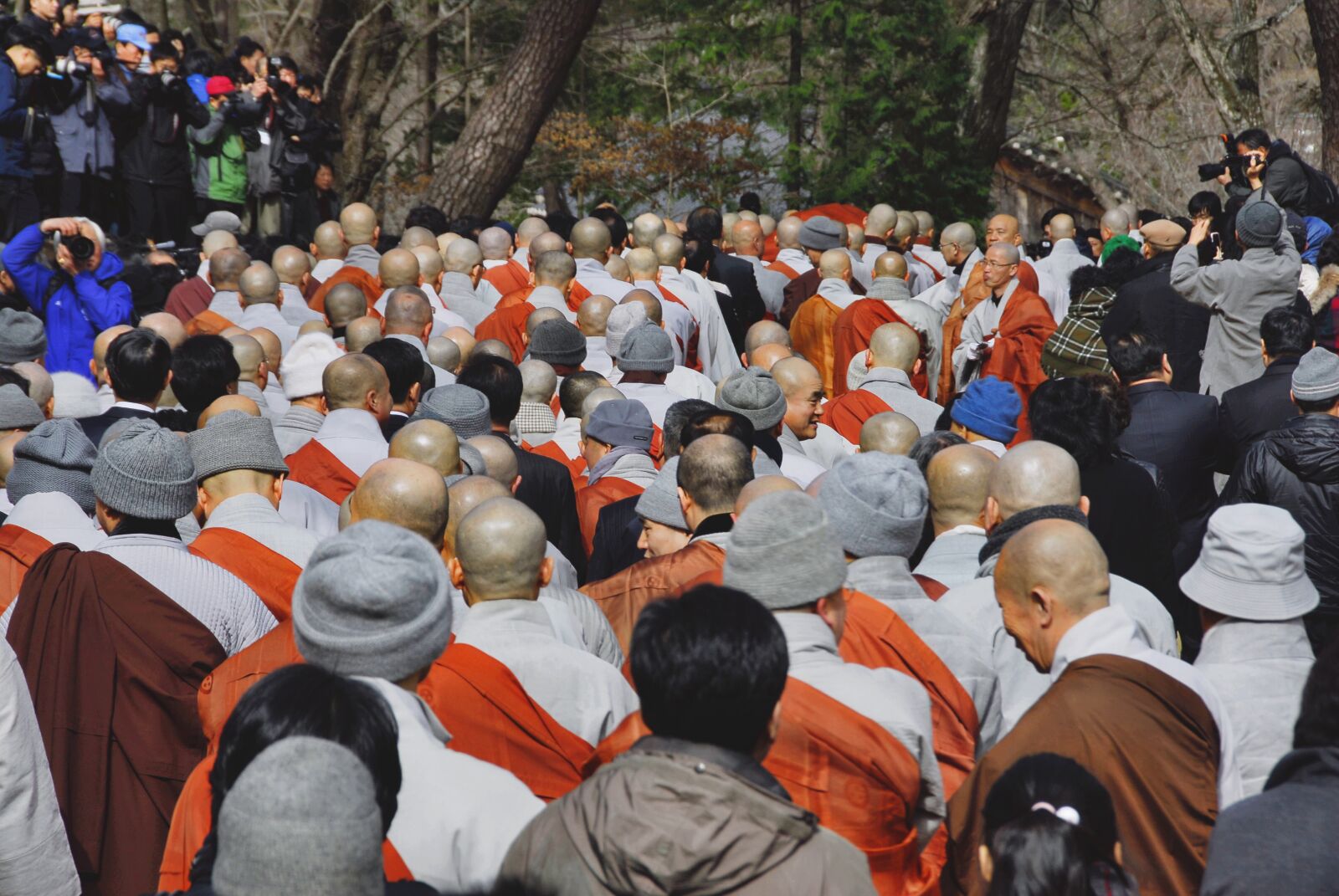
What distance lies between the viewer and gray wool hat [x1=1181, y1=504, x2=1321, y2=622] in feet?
10.8

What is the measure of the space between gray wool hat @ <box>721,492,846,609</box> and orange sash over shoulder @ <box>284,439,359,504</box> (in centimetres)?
261

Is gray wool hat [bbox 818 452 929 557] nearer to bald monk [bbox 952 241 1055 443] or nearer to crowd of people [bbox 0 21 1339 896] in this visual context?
crowd of people [bbox 0 21 1339 896]

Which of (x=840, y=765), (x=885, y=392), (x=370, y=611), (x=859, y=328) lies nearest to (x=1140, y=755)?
(x=840, y=765)

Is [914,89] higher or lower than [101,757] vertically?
higher

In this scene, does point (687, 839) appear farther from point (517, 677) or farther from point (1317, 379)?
point (1317, 379)

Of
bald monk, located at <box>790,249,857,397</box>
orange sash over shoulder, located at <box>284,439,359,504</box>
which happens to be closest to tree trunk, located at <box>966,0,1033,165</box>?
bald monk, located at <box>790,249,857,397</box>

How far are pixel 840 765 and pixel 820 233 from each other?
28.1 feet

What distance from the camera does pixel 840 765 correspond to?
2.79 meters

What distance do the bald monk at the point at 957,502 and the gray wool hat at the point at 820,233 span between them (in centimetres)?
684

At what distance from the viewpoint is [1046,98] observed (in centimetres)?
2492

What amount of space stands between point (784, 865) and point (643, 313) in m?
5.75

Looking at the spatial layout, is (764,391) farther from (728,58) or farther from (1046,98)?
(1046,98)

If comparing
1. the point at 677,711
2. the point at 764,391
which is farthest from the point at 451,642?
the point at 764,391

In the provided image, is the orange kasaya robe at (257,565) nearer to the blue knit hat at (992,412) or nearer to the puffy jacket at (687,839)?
the puffy jacket at (687,839)
